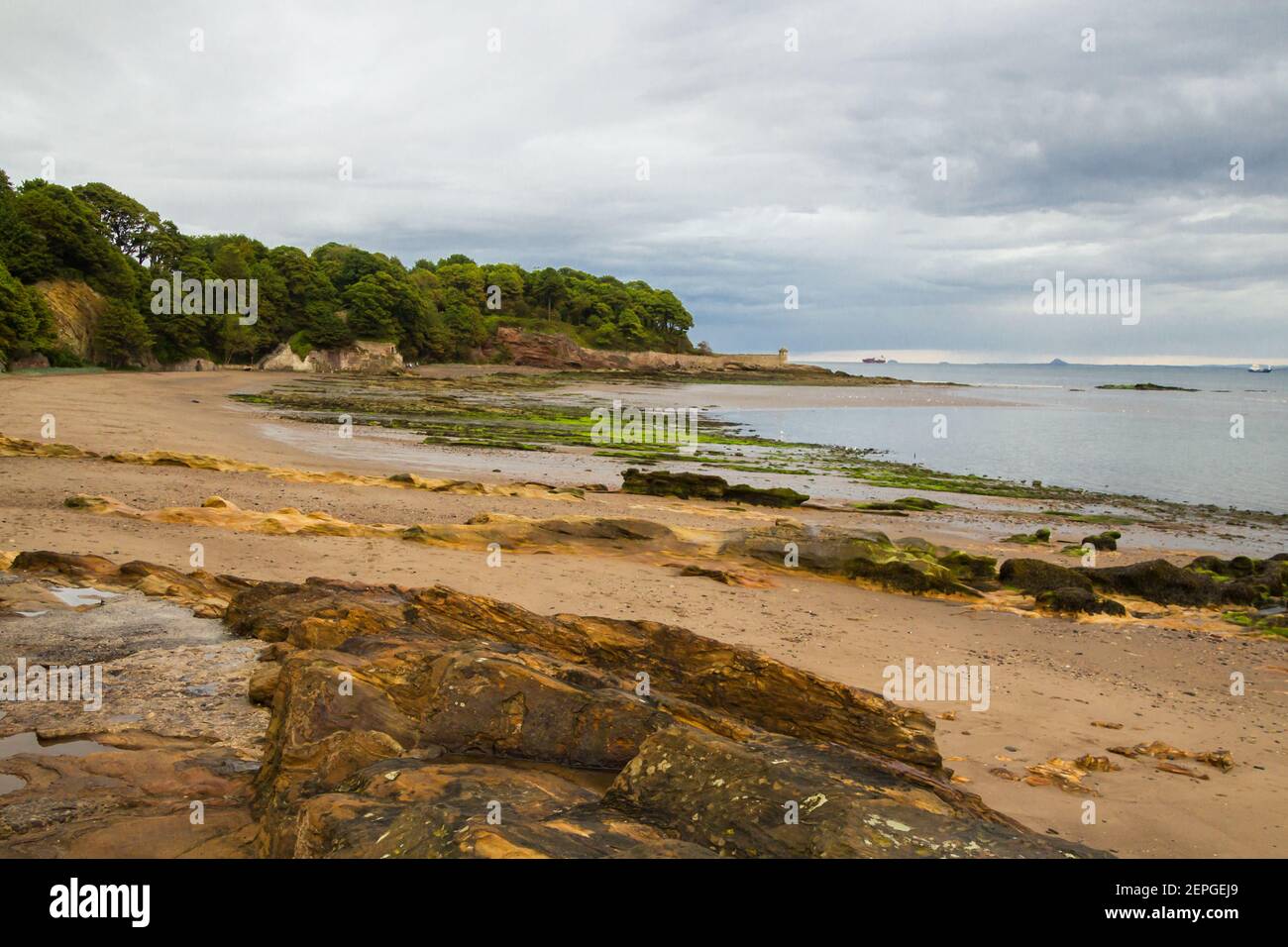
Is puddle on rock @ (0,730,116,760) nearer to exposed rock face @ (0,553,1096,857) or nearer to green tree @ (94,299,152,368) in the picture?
exposed rock face @ (0,553,1096,857)

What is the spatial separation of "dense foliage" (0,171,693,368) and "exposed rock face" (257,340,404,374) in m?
1.43

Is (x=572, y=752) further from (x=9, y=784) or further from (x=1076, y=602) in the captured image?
(x=1076, y=602)

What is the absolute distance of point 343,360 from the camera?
101m

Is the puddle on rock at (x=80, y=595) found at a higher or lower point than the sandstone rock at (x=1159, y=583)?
higher

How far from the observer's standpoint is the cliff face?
216ft

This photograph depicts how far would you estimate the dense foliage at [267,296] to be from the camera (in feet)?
218

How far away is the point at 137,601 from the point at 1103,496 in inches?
1291

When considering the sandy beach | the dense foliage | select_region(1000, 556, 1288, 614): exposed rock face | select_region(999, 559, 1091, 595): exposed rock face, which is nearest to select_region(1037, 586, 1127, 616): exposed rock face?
the sandy beach

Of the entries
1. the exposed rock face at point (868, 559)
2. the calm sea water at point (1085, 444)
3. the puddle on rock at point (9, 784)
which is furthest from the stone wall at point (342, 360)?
the puddle on rock at point (9, 784)

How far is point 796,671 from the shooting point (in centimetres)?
698

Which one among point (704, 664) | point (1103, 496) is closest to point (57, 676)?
point (704, 664)

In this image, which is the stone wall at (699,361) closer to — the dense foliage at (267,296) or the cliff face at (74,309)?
the dense foliage at (267,296)

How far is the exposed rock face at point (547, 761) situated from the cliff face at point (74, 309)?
73668 mm

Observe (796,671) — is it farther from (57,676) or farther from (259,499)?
(259,499)
